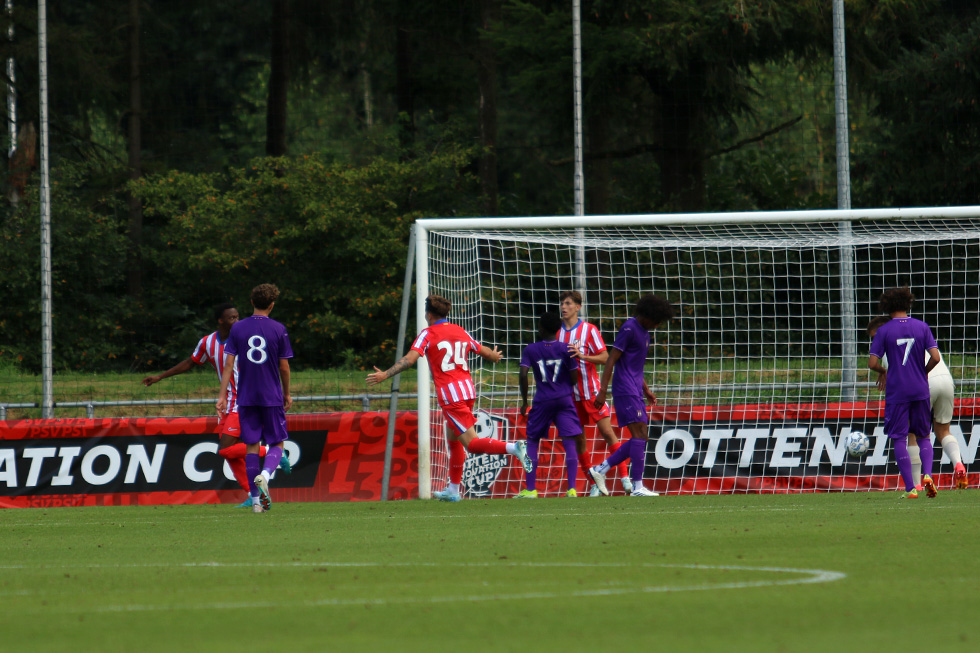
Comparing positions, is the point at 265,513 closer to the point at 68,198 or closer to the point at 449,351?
the point at 449,351

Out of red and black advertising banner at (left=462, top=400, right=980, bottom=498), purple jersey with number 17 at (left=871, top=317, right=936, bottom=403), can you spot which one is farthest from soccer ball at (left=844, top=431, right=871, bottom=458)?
red and black advertising banner at (left=462, top=400, right=980, bottom=498)

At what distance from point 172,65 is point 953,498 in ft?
69.0

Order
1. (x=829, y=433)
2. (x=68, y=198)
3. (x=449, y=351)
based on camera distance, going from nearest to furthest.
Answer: (x=449, y=351) < (x=829, y=433) < (x=68, y=198)

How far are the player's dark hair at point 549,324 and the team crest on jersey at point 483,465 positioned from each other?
156 centimetres

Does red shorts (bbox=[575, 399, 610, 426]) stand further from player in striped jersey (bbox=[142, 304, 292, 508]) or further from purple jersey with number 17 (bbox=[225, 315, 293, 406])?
purple jersey with number 17 (bbox=[225, 315, 293, 406])

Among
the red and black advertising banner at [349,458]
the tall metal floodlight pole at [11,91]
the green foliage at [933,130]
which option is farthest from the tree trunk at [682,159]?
the tall metal floodlight pole at [11,91]

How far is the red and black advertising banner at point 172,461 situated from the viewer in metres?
12.3

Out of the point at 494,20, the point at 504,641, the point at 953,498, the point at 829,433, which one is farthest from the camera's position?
the point at 494,20

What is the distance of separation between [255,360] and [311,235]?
1260 cm

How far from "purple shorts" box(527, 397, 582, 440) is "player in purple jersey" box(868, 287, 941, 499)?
2.81 m

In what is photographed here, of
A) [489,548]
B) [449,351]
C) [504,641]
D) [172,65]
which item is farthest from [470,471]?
[172,65]

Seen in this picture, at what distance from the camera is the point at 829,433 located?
1240cm

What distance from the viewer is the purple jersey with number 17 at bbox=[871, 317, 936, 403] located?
9.84 meters

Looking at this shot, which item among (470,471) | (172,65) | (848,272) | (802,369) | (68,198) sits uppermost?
(172,65)
